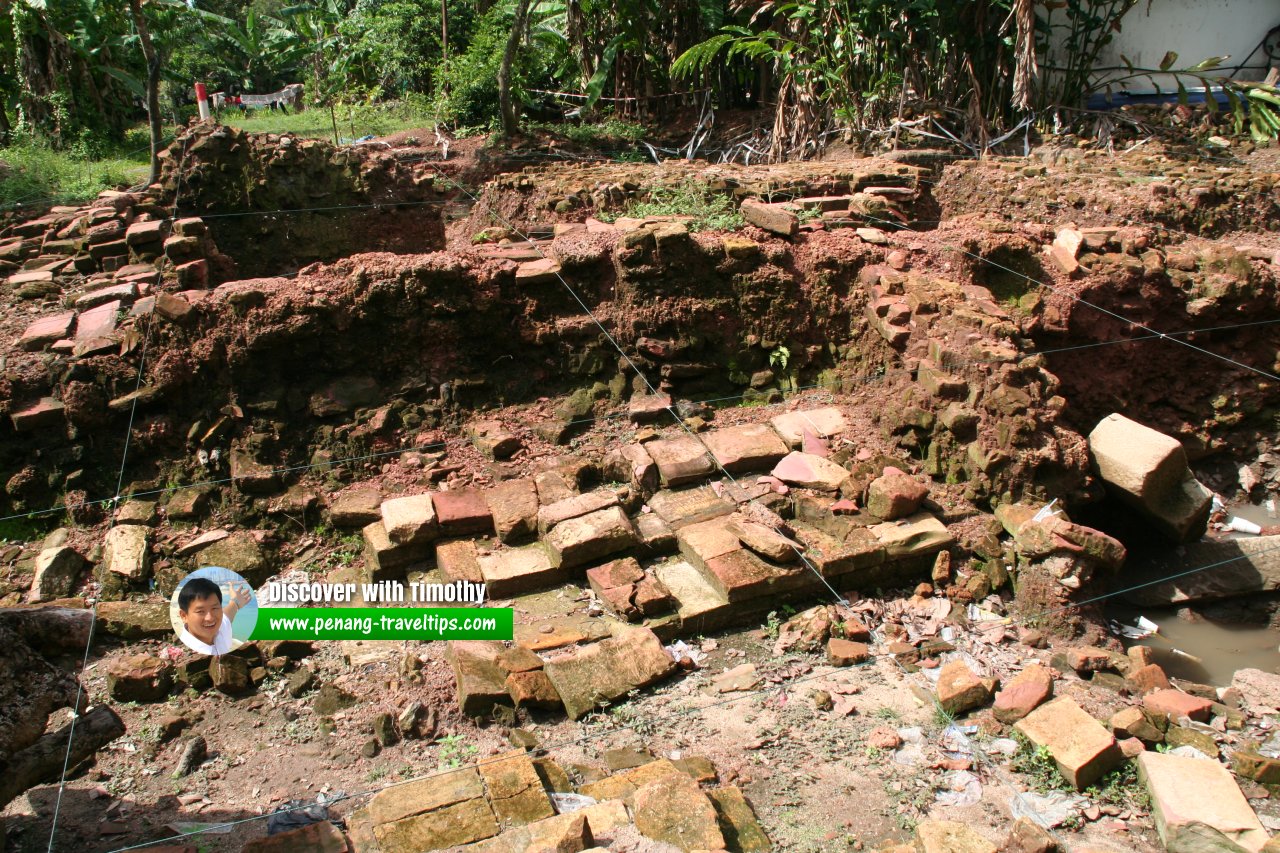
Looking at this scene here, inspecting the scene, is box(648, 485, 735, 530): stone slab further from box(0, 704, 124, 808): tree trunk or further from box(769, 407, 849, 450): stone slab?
box(0, 704, 124, 808): tree trunk

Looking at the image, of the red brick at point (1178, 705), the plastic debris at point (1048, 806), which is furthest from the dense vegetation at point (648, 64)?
Result: the plastic debris at point (1048, 806)

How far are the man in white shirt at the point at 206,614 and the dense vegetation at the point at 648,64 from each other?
5520mm

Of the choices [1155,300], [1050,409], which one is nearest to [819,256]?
[1050,409]

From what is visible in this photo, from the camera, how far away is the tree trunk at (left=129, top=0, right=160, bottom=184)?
7.34m

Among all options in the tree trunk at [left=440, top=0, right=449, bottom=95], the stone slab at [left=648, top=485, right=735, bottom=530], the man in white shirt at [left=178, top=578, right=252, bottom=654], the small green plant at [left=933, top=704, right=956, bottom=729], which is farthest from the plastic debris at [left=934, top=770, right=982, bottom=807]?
the tree trunk at [left=440, top=0, right=449, bottom=95]

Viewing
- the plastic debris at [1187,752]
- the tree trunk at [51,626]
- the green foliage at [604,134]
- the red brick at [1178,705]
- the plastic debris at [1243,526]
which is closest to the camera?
the tree trunk at [51,626]

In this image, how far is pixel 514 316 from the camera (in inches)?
236

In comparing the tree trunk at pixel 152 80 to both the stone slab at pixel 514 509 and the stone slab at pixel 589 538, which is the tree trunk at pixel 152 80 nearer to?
the stone slab at pixel 514 509

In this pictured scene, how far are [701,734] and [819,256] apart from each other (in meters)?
3.67

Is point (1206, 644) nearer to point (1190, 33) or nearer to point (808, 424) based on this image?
point (808, 424)

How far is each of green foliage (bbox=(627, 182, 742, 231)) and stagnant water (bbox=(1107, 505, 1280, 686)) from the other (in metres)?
3.71

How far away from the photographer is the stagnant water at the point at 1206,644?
4605mm

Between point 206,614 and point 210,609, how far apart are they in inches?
1.8

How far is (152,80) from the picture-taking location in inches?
296
